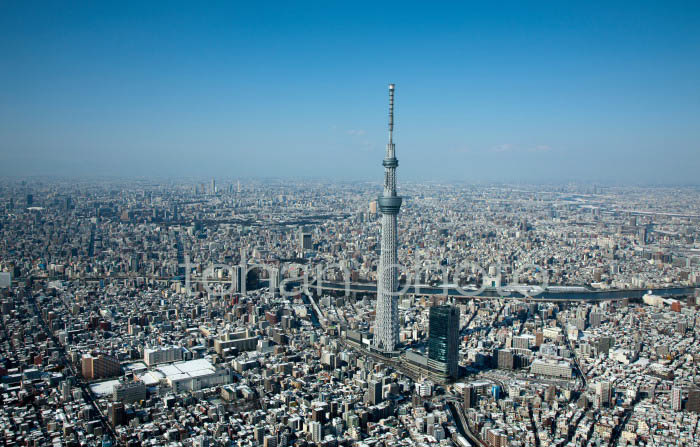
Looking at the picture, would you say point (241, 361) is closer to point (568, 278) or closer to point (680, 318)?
point (680, 318)

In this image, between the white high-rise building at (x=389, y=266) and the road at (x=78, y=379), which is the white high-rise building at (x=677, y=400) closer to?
the white high-rise building at (x=389, y=266)

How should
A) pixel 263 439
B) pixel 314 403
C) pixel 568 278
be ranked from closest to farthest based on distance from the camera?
pixel 263 439 < pixel 314 403 < pixel 568 278

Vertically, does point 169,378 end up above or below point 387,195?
below

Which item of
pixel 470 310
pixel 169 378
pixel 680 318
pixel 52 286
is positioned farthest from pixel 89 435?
pixel 680 318

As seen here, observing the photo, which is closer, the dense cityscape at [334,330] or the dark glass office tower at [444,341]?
the dense cityscape at [334,330]

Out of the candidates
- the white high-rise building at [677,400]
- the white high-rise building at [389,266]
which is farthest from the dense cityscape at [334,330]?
the white high-rise building at [389,266]

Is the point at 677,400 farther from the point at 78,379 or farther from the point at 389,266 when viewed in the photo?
the point at 78,379

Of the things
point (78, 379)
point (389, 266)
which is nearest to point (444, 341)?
point (389, 266)
